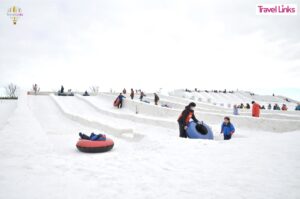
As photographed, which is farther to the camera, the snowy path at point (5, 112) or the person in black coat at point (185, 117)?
the snowy path at point (5, 112)

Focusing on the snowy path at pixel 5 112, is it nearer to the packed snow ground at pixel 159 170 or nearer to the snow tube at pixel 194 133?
the packed snow ground at pixel 159 170

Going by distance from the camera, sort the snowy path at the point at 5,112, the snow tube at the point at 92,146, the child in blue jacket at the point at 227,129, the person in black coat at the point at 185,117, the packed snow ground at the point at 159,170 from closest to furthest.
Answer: the packed snow ground at the point at 159,170 → the snow tube at the point at 92,146 → the person in black coat at the point at 185,117 → the child in blue jacket at the point at 227,129 → the snowy path at the point at 5,112

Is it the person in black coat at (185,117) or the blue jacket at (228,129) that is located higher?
Result: the person in black coat at (185,117)

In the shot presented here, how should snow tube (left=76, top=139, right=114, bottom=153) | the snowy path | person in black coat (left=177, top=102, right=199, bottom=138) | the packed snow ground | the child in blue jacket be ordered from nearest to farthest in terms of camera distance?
the packed snow ground < snow tube (left=76, top=139, right=114, bottom=153) < person in black coat (left=177, top=102, right=199, bottom=138) < the child in blue jacket < the snowy path

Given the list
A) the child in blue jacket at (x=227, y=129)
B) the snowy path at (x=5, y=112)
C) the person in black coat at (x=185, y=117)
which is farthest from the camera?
the snowy path at (x=5, y=112)

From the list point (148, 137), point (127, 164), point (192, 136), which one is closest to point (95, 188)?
point (127, 164)

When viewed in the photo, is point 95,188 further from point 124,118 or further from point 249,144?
point 124,118

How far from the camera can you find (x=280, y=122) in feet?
41.6

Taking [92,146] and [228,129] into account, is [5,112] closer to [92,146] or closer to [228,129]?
[92,146]

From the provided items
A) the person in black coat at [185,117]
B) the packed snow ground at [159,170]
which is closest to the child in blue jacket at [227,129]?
the person in black coat at [185,117]

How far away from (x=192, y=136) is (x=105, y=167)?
4.77 metres

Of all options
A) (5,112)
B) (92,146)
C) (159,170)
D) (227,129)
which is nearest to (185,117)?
(227,129)

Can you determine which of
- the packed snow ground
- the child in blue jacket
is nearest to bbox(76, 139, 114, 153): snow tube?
the packed snow ground

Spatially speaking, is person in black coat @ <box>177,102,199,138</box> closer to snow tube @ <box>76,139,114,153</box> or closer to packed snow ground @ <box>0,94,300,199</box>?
packed snow ground @ <box>0,94,300,199</box>
